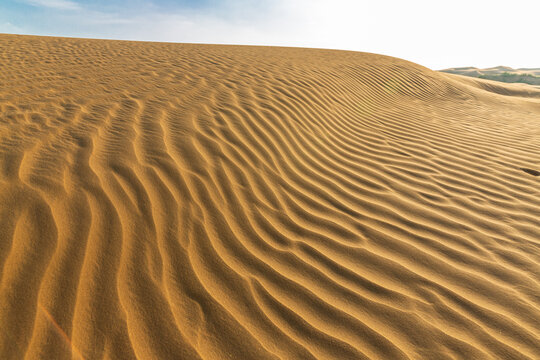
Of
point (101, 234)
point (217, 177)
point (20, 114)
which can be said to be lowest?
point (101, 234)

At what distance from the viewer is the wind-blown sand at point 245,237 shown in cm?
139

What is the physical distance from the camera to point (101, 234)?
5.45ft

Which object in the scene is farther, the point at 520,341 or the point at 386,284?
the point at 386,284

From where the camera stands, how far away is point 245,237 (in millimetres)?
1961

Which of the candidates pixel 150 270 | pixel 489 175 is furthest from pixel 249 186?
pixel 489 175

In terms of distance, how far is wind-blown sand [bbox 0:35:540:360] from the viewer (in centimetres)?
139

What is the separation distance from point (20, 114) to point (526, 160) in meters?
5.75

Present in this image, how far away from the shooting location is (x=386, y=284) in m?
1.75

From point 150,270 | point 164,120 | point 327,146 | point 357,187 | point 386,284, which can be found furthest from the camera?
point 327,146

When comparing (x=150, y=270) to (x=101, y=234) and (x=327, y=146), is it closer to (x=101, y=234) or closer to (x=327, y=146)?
(x=101, y=234)

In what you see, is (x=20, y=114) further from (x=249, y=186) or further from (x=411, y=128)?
(x=411, y=128)

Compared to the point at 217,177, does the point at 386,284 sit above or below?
below

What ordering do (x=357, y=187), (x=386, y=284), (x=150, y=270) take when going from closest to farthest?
(x=150, y=270) < (x=386, y=284) < (x=357, y=187)

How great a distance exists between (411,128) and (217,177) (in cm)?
364
